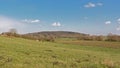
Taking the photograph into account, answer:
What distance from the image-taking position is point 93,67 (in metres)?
16.1

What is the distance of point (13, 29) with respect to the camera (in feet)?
272

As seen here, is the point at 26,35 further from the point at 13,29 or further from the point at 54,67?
the point at 54,67

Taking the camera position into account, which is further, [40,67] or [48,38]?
[48,38]

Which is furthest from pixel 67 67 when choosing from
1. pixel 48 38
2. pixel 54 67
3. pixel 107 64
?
pixel 48 38

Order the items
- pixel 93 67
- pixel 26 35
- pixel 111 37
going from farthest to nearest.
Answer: pixel 111 37
pixel 26 35
pixel 93 67

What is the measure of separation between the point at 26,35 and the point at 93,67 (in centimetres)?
6438

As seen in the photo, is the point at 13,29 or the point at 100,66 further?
the point at 13,29

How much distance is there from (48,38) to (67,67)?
6449 cm

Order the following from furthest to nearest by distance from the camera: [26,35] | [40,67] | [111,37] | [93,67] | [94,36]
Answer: [94,36] < [111,37] < [26,35] < [93,67] < [40,67]

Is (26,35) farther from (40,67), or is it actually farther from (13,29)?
(40,67)

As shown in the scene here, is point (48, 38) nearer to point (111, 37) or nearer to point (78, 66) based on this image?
point (111, 37)

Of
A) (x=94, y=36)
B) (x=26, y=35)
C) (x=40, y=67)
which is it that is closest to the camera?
(x=40, y=67)

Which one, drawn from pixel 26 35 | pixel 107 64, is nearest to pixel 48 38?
pixel 26 35

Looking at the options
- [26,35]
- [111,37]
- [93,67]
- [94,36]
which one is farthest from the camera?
[94,36]
